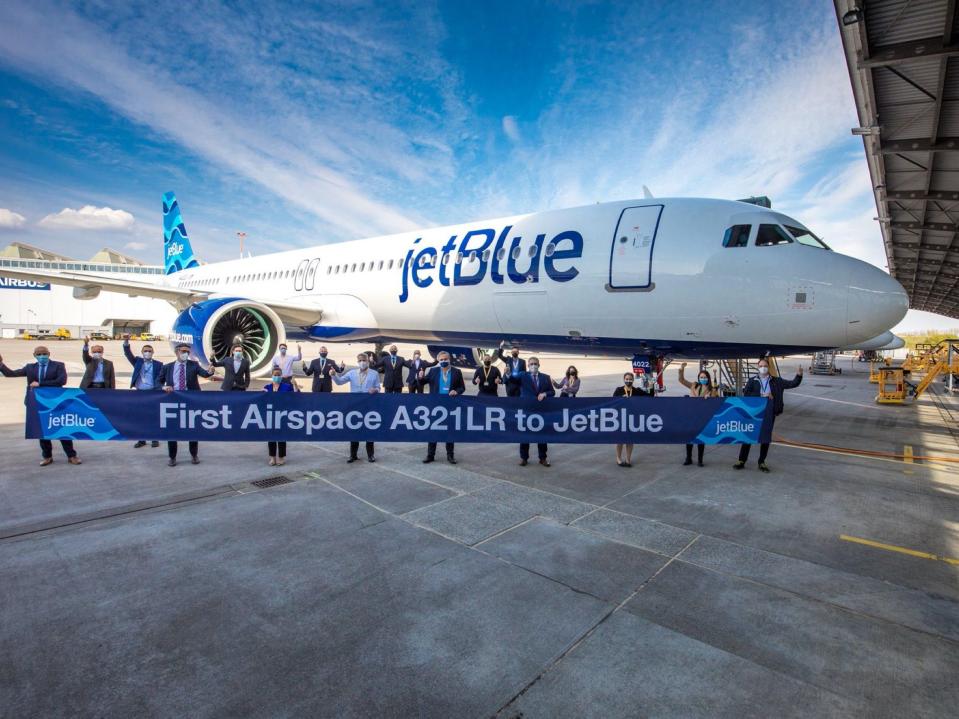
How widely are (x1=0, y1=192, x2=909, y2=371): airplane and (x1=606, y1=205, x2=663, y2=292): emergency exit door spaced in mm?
21

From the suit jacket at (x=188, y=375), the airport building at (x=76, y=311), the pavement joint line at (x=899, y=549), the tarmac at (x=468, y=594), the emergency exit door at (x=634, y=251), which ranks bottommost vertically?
the pavement joint line at (x=899, y=549)

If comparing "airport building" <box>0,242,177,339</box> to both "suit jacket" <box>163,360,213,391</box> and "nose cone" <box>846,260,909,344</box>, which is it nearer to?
"suit jacket" <box>163,360,213,391</box>

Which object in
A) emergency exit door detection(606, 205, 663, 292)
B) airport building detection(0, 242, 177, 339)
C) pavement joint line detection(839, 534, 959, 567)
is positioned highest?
airport building detection(0, 242, 177, 339)

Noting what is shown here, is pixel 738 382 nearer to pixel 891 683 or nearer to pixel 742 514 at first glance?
pixel 742 514

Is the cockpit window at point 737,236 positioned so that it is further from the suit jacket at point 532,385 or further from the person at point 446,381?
the person at point 446,381

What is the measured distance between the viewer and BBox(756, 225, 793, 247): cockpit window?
7816 millimetres

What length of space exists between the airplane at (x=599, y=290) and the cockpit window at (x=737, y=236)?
3cm

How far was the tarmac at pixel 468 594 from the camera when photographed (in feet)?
9.41

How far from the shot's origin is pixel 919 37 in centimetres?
923

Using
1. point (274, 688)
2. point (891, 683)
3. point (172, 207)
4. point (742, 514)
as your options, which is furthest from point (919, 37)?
point (172, 207)

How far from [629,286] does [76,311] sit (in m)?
72.3

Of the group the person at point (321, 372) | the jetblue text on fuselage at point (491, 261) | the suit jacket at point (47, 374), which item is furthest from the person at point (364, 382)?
the suit jacket at point (47, 374)

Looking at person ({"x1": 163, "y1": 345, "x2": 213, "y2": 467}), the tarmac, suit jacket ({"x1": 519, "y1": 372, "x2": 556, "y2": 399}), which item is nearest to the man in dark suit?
suit jacket ({"x1": 519, "y1": 372, "x2": 556, "y2": 399})

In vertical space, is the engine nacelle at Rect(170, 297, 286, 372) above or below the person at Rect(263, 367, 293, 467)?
above
